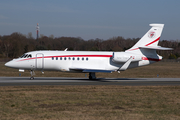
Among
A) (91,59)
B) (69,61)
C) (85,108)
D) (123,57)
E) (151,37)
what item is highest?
(151,37)

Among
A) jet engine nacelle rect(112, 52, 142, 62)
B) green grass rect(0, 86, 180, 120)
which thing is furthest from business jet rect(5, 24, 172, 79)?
green grass rect(0, 86, 180, 120)

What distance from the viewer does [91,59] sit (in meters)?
30.6

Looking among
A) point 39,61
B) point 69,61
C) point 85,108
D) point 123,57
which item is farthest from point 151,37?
point 85,108

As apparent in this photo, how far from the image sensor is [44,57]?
2981 centimetres

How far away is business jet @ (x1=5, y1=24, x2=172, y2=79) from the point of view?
97.8 feet

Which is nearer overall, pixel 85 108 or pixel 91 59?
pixel 85 108

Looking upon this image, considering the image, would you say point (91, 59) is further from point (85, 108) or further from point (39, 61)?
point (85, 108)

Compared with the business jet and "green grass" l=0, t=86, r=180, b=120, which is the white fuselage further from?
"green grass" l=0, t=86, r=180, b=120

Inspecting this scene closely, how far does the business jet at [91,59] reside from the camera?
29812mm

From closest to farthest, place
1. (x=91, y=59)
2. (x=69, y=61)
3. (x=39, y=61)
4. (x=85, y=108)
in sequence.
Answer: (x=85, y=108) → (x=39, y=61) → (x=69, y=61) → (x=91, y=59)

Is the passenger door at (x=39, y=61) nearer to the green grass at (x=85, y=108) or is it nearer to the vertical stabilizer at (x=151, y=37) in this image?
the vertical stabilizer at (x=151, y=37)

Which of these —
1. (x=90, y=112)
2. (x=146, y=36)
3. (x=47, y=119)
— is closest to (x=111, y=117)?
(x=90, y=112)

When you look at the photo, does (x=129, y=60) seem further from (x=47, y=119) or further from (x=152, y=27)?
(x=47, y=119)

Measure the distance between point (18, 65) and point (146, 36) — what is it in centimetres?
1547
